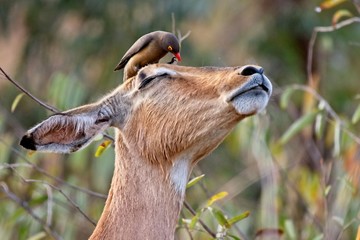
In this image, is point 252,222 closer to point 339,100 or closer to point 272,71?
point 339,100

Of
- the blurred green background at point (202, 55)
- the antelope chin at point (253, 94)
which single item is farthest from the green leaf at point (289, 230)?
the blurred green background at point (202, 55)

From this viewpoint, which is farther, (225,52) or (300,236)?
(225,52)

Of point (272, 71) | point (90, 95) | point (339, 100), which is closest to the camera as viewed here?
point (90, 95)

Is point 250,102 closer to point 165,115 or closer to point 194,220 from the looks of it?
point 165,115

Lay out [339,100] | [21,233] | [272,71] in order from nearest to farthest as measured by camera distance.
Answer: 1. [21,233]
2. [339,100]
3. [272,71]

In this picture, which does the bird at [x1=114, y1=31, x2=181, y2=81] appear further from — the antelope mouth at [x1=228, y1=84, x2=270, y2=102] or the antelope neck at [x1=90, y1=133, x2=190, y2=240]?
the antelope mouth at [x1=228, y1=84, x2=270, y2=102]

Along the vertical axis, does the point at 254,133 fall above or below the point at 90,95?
above

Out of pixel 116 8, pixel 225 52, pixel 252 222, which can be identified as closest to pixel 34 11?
pixel 116 8

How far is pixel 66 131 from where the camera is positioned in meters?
5.83

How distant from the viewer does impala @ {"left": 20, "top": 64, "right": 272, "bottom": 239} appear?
5.77 metres

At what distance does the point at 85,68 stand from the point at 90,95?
2.75 meters

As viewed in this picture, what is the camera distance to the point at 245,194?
15.4m

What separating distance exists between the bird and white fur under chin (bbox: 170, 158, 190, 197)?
625 millimetres

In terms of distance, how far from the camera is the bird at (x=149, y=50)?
6.17 m
